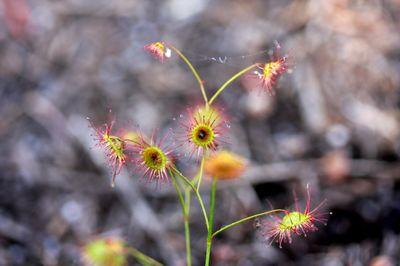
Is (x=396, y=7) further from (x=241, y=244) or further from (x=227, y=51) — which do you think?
(x=241, y=244)

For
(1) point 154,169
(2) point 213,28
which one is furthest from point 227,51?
(1) point 154,169

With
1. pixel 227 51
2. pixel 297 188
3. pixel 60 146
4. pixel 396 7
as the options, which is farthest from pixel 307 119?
pixel 60 146

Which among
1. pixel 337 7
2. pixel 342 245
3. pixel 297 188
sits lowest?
pixel 342 245

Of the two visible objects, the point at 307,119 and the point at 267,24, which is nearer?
the point at 307,119

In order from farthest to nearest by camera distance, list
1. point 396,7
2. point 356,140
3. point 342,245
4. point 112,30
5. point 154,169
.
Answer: point 112,30 < point 396,7 < point 356,140 < point 342,245 < point 154,169

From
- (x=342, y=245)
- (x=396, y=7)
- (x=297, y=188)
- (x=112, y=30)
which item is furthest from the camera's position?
(x=112, y=30)

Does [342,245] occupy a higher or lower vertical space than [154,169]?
higher

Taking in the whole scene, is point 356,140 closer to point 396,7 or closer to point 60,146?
point 396,7
